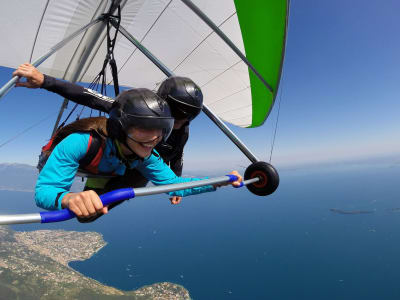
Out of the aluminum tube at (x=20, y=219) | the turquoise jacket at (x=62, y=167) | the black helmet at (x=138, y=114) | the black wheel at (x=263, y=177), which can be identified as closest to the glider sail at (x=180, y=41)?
the black wheel at (x=263, y=177)

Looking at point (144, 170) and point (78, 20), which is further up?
point (78, 20)

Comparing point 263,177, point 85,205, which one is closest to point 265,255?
point 263,177

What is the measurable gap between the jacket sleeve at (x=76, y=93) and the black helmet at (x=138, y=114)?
2.08 feet

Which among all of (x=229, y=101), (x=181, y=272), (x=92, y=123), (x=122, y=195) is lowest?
(x=181, y=272)

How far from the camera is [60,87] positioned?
2.05 meters

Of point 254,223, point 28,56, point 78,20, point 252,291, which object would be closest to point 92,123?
point 78,20

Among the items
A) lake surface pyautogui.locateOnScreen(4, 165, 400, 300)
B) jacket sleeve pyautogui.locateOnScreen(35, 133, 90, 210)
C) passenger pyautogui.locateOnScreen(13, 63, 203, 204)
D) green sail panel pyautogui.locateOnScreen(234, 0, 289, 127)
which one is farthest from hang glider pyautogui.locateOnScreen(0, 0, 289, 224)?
lake surface pyautogui.locateOnScreen(4, 165, 400, 300)

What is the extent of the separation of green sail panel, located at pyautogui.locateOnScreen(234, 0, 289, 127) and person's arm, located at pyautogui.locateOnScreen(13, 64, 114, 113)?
2295mm

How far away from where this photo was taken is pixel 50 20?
3260mm

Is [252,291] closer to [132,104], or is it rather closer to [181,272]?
[181,272]

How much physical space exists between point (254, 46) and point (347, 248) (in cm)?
9738

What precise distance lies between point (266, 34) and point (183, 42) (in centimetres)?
169

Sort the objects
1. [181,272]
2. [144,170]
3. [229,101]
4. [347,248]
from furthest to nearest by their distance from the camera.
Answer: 1. [347,248]
2. [181,272]
3. [229,101]
4. [144,170]

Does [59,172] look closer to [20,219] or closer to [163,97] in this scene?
[20,219]
